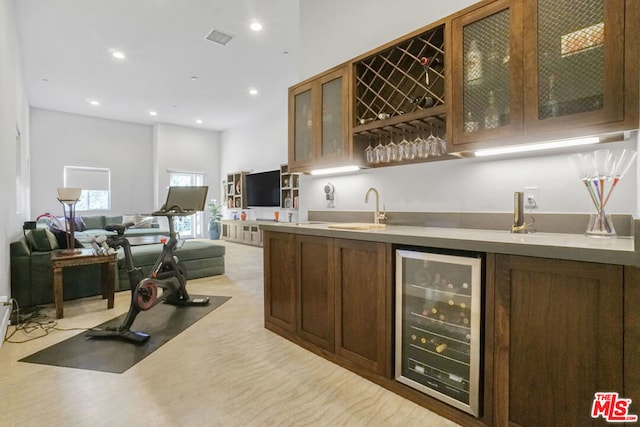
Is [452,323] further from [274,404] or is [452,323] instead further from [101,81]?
[101,81]

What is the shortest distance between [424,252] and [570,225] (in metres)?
0.85

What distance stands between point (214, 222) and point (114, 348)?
747cm

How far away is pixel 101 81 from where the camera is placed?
6031mm

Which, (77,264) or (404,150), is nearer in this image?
(404,150)

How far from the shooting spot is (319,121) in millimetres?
2779

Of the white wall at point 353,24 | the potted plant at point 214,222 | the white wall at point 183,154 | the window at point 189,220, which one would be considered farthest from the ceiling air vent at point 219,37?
the potted plant at point 214,222

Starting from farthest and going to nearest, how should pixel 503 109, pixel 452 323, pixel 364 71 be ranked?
pixel 364 71, pixel 503 109, pixel 452 323

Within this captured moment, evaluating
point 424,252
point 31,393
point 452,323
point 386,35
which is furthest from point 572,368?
point 31,393

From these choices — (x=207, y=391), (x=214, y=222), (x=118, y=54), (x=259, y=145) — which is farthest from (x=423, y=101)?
(x=214, y=222)

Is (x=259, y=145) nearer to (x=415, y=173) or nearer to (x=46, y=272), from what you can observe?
(x=46, y=272)

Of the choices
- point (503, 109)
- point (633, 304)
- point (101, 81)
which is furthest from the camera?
point (101, 81)

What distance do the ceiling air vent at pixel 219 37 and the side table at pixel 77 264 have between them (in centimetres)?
332

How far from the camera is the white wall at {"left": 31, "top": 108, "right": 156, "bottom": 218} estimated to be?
25.1 feet

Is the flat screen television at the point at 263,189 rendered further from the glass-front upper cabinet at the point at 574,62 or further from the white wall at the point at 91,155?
the glass-front upper cabinet at the point at 574,62
